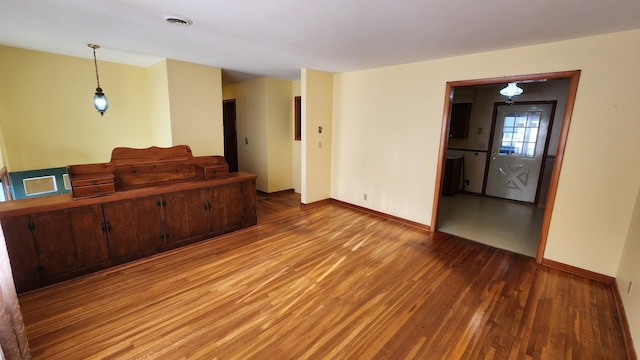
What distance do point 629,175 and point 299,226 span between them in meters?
3.56

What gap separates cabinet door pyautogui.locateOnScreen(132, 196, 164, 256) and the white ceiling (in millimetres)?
1711

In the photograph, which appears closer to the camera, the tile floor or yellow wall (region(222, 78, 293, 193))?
the tile floor

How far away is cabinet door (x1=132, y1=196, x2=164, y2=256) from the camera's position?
2.89m

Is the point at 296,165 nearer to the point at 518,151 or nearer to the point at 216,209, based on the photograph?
the point at 216,209

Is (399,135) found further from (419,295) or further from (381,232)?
(419,295)

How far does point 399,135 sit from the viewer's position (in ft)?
13.4

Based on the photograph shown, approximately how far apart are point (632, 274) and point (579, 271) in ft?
2.31

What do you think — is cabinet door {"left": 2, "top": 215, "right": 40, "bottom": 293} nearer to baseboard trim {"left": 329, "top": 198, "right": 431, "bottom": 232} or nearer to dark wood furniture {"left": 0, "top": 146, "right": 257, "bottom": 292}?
dark wood furniture {"left": 0, "top": 146, "right": 257, "bottom": 292}

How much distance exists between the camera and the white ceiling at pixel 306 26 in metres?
1.96

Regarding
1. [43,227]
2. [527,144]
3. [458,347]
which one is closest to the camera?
[458,347]

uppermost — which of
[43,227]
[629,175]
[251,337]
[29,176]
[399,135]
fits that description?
[399,135]

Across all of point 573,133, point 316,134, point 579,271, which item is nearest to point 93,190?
point 316,134

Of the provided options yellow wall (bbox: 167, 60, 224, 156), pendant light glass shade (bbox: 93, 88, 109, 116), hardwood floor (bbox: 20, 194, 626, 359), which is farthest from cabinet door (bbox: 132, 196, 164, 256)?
pendant light glass shade (bbox: 93, 88, 109, 116)

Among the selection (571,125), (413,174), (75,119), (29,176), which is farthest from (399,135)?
(29,176)
